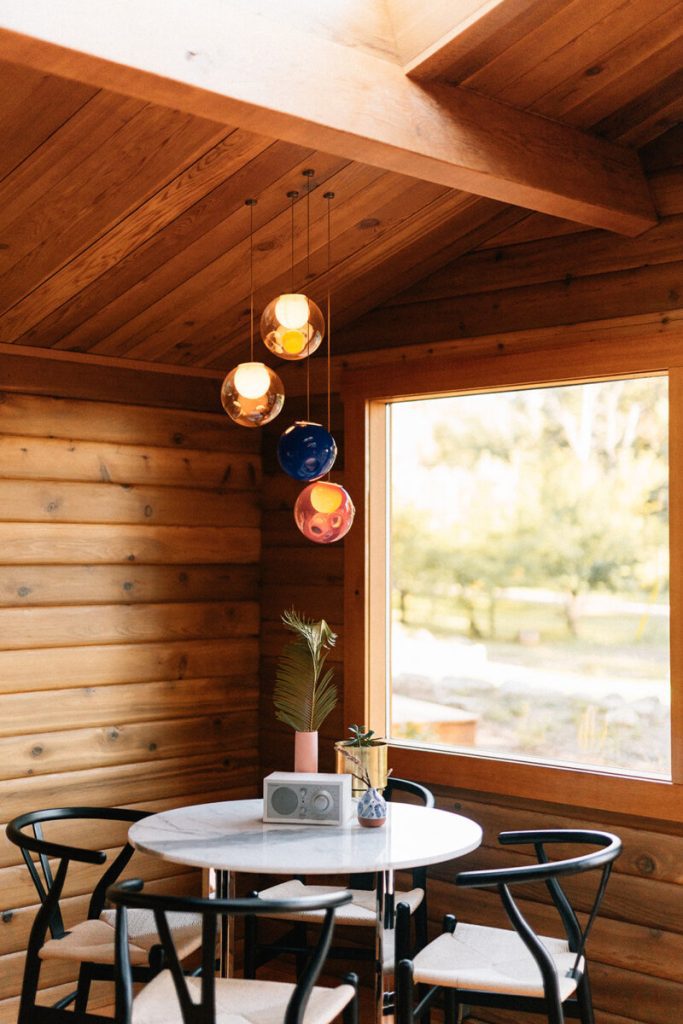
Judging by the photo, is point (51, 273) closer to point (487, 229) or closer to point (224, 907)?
point (487, 229)

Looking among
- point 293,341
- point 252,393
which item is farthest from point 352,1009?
point 293,341

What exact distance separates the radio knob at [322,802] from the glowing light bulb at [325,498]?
787 millimetres

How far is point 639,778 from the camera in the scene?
3604 mm

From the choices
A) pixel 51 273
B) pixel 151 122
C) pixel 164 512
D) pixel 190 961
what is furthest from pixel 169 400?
pixel 190 961

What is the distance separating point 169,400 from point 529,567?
1.84 m

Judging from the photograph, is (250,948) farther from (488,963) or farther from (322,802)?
(488,963)

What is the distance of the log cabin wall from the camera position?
3568 millimetres

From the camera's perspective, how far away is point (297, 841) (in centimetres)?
295

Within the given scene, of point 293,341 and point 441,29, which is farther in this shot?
point 293,341

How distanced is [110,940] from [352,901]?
2.35ft

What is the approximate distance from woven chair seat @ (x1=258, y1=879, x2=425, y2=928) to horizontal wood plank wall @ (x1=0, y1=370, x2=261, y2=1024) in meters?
0.80

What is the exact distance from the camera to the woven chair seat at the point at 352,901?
3.35 meters

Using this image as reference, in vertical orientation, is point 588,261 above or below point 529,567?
above

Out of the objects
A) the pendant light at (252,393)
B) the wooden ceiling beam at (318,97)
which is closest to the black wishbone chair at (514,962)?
the pendant light at (252,393)
